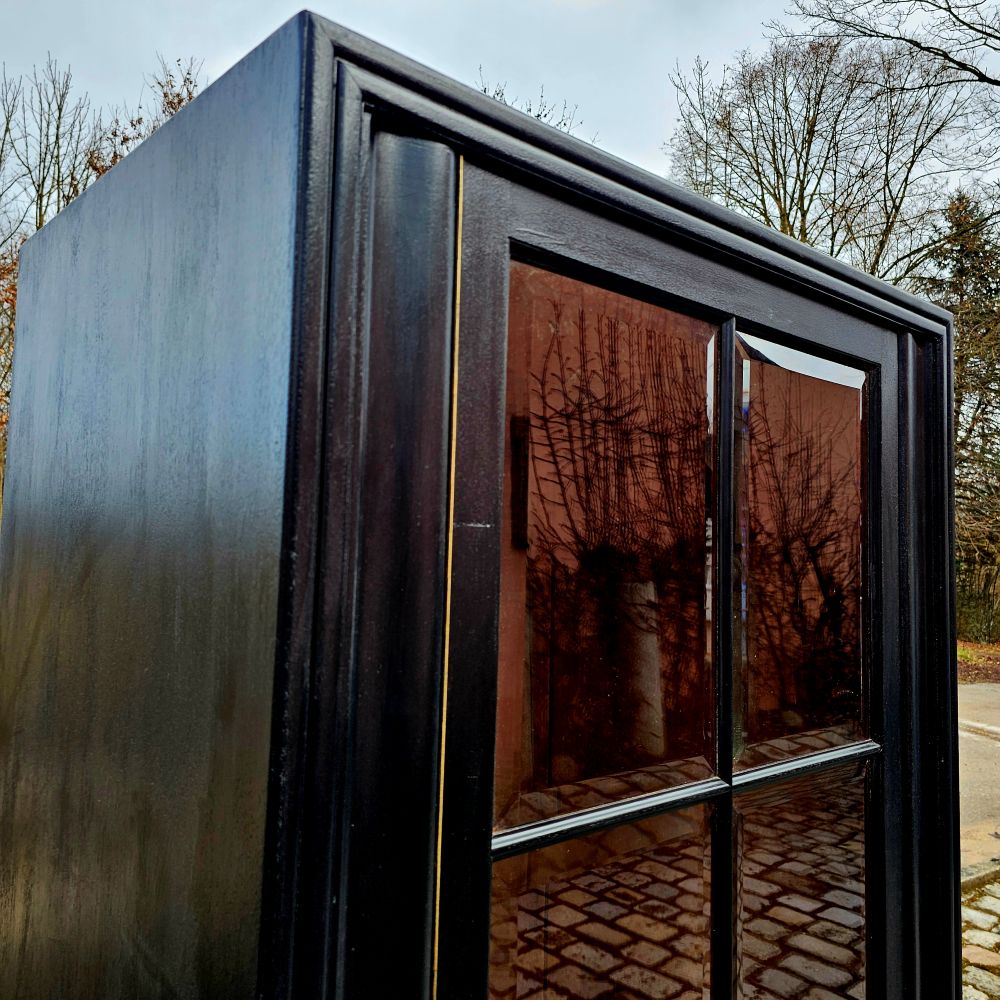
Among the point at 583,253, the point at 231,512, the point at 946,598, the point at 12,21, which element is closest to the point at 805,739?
the point at 946,598

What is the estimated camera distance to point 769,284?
110 cm

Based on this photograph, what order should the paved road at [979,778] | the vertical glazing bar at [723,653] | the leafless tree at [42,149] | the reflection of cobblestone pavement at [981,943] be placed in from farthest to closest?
the leafless tree at [42,149]
the paved road at [979,778]
the reflection of cobblestone pavement at [981,943]
the vertical glazing bar at [723,653]

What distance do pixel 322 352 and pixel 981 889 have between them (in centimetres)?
341

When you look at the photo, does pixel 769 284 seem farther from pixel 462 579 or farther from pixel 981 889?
pixel 981 889

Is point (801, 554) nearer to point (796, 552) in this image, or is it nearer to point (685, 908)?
point (796, 552)

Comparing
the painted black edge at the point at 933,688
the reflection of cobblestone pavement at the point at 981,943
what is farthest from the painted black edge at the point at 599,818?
the reflection of cobblestone pavement at the point at 981,943

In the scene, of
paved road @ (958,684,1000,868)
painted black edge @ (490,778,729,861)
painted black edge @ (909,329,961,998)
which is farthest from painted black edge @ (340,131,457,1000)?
paved road @ (958,684,1000,868)

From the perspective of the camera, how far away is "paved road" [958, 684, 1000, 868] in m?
3.38

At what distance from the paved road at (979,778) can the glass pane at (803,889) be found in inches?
72.8

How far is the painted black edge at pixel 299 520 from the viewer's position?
61cm

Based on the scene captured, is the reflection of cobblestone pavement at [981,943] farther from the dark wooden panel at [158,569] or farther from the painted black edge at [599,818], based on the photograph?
the dark wooden panel at [158,569]

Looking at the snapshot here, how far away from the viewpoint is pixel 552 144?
82cm

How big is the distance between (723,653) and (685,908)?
1.05 ft

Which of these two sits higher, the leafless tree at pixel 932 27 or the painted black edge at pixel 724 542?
the leafless tree at pixel 932 27
